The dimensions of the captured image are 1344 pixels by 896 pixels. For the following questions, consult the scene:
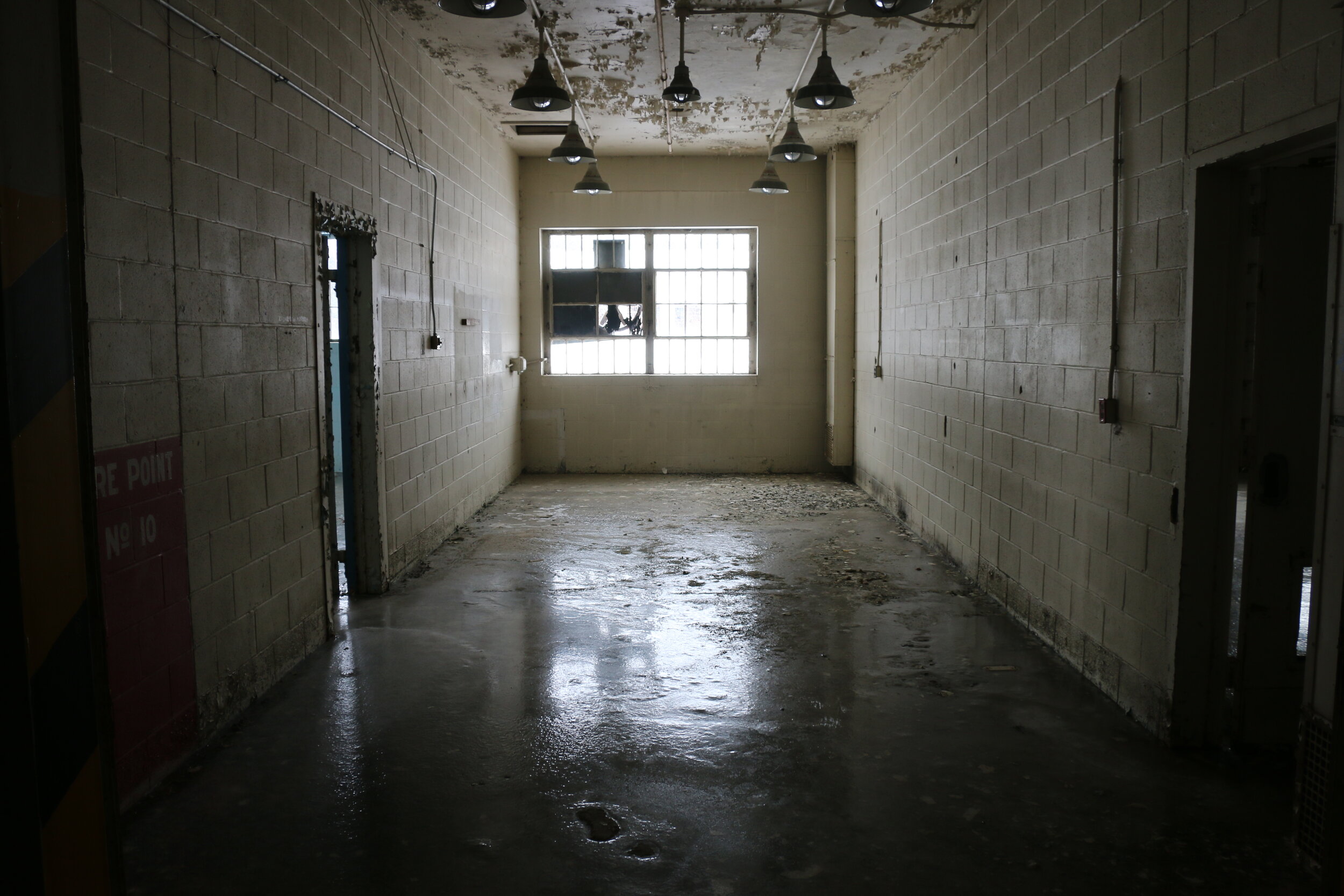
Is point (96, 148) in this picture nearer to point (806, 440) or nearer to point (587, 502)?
point (587, 502)

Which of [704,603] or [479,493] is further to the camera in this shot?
[479,493]

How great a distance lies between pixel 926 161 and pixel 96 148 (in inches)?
204

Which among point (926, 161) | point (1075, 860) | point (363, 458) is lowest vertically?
point (1075, 860)

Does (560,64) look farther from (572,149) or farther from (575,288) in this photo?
(575,288)

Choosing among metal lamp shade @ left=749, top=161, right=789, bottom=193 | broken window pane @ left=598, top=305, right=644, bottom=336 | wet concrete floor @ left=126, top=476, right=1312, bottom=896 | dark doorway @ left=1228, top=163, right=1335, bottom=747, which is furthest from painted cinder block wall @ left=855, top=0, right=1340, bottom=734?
broken window pane @ left=598, top=305, right=644, bottom=336

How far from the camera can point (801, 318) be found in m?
9.44

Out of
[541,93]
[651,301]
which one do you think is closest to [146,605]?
[541,93]

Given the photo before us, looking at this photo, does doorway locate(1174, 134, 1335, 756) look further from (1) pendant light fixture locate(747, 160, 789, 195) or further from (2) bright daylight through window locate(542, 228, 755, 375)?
(2) bright daylight through window locate(542, 228, 755, 375)

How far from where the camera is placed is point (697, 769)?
299 cm

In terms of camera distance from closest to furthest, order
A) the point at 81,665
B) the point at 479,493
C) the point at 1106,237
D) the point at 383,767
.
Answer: the point at 81,665 → the point at 383,767 → the point at 1106,237 → the point at 479,493

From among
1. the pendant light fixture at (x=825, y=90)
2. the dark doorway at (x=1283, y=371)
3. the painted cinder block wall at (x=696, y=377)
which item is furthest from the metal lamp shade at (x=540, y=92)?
the painted cinder block wall at (x=696, y=377)

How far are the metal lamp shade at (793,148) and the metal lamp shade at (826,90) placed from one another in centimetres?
136

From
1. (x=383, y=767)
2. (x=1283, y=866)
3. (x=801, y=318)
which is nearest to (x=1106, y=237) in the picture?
(x=1283, y=866)

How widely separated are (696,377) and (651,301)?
0.94 meters
